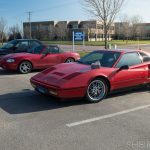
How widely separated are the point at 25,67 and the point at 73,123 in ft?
24.1

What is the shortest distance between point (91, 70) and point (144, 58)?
2035mm

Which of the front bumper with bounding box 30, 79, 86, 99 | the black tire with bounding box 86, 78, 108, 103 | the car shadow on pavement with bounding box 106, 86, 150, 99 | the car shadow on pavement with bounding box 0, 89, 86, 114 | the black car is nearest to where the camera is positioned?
the car shadow on pavement with bounding box 0, 89, 86, 114

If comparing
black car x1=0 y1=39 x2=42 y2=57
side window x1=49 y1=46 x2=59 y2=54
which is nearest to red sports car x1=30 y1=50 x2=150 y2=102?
side window x1=49 y1=46 x2=59 y2=54

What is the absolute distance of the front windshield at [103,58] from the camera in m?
7.52

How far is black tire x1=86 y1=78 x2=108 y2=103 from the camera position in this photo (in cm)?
683

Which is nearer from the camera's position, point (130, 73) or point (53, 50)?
point (130, 73)

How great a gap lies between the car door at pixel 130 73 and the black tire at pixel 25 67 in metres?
5.69

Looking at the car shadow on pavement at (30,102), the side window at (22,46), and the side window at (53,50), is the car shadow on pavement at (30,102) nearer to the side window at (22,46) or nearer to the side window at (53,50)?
the side window at (53,50)

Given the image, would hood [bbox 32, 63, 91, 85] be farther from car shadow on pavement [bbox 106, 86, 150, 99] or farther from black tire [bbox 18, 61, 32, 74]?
black tire [bbox 18, 61, 32, 74]

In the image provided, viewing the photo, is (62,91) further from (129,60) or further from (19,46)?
(19,46)

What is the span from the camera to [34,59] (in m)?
12.4

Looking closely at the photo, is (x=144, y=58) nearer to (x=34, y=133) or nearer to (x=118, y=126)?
(x=118, y=126)

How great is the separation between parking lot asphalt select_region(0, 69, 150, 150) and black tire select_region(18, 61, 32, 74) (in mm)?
4380

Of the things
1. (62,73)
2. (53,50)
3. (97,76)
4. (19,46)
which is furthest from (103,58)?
(19,46)
